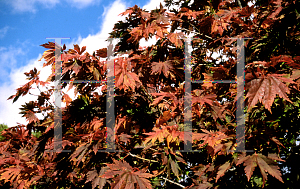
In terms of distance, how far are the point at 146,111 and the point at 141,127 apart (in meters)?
0.26

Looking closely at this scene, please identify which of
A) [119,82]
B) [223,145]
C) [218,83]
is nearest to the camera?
[223,145]

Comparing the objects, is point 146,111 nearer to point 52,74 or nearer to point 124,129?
point 124,129

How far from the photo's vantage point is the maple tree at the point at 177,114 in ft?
6.37

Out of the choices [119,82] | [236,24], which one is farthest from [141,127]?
[236,24]

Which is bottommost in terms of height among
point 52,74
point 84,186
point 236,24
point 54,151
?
point 84,186

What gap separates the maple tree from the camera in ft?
6.37

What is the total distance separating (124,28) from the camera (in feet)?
10.5

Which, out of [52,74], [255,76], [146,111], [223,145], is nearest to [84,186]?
[146,111]

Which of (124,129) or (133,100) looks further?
(133,100)

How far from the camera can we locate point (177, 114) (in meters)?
2.27

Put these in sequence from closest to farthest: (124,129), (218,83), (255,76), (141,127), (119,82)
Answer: (255,76), (119,82), (218,83), (124,129), (141,127)

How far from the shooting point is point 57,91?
259 centimetres

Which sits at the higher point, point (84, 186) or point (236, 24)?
point (236, 24)

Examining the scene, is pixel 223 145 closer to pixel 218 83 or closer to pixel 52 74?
pixel 218 83
